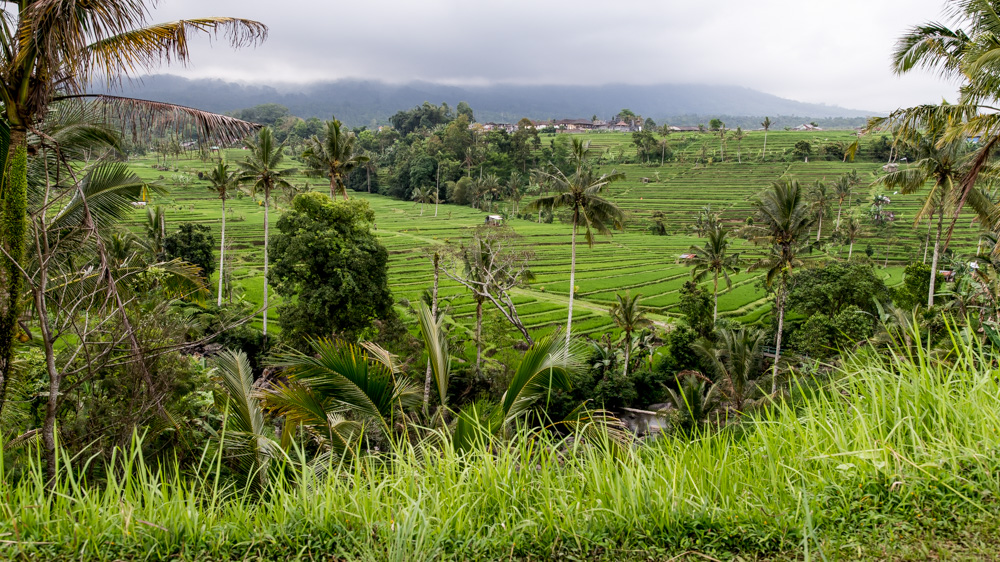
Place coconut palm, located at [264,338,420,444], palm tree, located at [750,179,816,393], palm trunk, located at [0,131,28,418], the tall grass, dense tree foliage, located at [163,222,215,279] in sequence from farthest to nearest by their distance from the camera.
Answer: dense tree foliage, located at [163,222,215,279] < palm tree, located at [750,179,816,393] < coconut palm, located at [264,338,420,444] < palm trunk, located at [0,131,28,418] < the tall grass

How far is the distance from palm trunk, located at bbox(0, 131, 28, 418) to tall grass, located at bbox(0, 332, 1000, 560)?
1.76 m

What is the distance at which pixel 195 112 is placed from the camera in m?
4.58

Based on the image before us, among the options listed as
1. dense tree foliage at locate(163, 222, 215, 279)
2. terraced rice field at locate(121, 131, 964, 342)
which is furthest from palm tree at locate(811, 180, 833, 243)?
dense tree foliage at locate(163, 222, 215, 279)

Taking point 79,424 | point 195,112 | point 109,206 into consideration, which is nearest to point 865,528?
point 195,112

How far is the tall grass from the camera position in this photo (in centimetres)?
242

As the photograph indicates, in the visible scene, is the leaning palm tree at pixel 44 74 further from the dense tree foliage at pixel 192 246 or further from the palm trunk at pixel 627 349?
the dense tree foliage at pixel 192 246

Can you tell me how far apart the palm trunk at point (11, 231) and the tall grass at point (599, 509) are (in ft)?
5.77

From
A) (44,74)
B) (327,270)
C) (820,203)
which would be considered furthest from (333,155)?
(820,203)

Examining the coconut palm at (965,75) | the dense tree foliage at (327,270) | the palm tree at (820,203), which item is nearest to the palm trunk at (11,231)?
the coconut palm at (965,75)

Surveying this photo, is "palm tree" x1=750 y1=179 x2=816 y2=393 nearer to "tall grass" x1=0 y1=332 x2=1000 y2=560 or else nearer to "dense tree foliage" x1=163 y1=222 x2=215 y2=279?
"tall grass" x1=0 y1=332 x2=1000 y2=560

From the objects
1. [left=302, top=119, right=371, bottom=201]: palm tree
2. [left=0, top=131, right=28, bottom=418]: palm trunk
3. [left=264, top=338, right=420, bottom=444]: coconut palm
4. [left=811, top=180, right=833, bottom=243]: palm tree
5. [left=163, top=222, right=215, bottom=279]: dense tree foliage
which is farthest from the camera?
[left=811, top=180, right=833, bottom=243]: palm tree

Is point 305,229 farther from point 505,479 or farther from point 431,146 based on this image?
point 431,146

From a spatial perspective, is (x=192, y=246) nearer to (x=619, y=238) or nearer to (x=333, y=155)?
(x=333, y=155)

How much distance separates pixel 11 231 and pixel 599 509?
4.43 m
